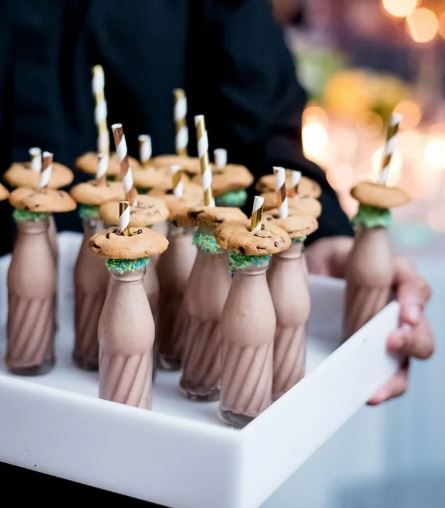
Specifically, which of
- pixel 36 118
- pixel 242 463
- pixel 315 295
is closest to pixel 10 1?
pixel 36 118

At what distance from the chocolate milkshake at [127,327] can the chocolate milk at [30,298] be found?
0.48 feet

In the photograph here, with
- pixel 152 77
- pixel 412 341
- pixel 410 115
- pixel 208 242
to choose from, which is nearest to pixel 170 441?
pixel 208 242

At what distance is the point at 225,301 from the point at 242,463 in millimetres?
225

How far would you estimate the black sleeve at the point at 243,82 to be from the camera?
1.57 m

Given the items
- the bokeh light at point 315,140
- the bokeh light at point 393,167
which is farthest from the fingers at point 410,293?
the bokeh light at point 315,140

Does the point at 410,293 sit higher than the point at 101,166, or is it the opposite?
the point at 101,166

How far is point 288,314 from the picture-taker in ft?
3.54

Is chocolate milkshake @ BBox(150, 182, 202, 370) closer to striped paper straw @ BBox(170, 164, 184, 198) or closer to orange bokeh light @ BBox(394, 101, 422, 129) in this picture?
striped paper straw @ BBox(170, 164, 184, 198)

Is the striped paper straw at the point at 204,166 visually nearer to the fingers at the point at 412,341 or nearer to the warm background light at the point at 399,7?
the fingers at the point at 412,341

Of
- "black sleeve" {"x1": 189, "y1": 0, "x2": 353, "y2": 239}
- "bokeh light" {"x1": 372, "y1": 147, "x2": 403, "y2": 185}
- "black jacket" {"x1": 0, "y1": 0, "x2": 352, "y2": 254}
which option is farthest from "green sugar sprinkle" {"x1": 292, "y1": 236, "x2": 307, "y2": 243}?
"bokeh light" {"x1": 372, "y1": 147, "x2": 403, "y2": 185}

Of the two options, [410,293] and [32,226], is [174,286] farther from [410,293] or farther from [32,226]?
[410,293]

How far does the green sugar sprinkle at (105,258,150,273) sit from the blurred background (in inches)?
12.3

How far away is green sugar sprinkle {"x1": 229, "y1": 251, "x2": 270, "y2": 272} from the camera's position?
953mm

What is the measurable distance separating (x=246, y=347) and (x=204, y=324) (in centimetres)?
9
